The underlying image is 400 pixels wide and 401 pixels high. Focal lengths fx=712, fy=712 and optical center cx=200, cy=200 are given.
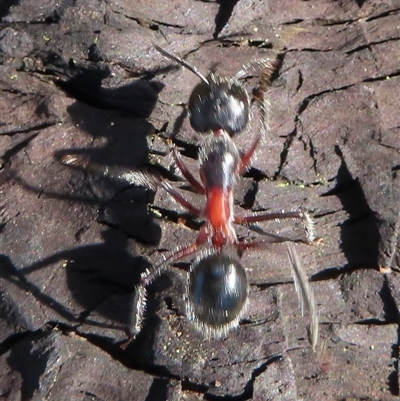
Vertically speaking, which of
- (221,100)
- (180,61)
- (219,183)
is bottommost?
(219,183)

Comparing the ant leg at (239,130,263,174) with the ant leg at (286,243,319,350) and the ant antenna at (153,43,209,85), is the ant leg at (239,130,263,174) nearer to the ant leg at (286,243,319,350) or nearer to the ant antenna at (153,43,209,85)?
the ant antenna at (153,43,209,85)

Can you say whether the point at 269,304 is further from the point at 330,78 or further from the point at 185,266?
the point at 330,78

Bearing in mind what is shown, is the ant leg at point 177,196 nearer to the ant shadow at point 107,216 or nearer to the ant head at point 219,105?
the ant shadow at point 107,216

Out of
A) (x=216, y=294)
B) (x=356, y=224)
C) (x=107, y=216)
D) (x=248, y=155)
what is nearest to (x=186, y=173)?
(x=248, y=155)

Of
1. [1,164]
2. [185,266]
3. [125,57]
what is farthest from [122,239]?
[125,57]

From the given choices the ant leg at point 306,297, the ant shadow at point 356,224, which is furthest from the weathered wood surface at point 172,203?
the ant leg at point 306,297

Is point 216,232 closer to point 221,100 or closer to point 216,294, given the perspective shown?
point 216,294
